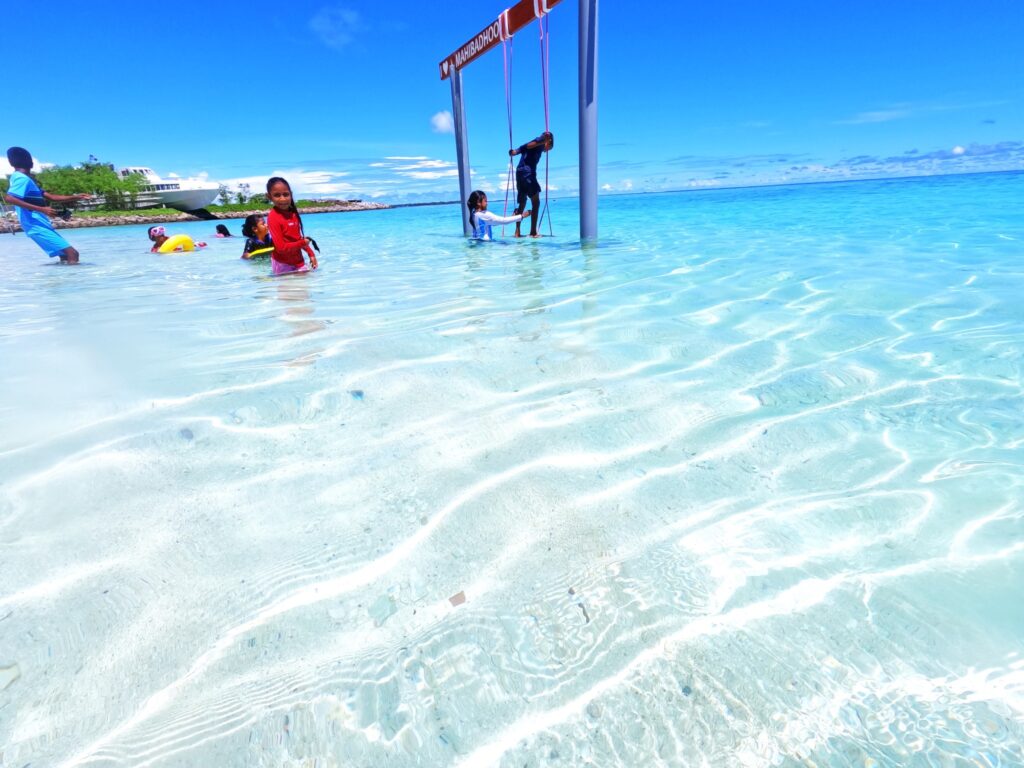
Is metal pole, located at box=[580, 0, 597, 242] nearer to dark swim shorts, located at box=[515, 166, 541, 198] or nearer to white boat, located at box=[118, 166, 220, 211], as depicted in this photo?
dark swim shorts, located at box=[515, 166, 541, 198]

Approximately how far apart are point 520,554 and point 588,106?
7819mm

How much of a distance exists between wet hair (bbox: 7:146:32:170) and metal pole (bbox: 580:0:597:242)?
8.31 meters

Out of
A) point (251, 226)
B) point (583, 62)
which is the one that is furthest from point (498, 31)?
point (251, 226)

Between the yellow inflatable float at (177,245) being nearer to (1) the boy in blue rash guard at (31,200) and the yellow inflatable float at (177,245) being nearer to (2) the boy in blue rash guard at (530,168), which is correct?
(1) the boy in blue rash guard at (31,200)

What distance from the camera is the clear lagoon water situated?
973mm

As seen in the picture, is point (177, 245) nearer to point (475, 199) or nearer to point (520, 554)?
point (475, 199)

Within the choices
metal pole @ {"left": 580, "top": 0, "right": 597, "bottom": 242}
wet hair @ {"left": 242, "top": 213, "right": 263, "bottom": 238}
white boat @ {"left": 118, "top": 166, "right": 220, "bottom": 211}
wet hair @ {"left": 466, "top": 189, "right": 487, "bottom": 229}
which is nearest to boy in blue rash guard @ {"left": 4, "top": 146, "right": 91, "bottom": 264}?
wet hair @ {"left": 242, "top": 213, "right": 263, "bottom": 238}

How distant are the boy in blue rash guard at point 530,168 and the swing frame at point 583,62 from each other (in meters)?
0.74

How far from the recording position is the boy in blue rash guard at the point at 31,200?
25.7 ft

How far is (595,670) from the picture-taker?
106 centimetres

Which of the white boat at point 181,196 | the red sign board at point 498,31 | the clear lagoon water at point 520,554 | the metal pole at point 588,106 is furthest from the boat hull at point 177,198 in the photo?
the clear lagoon water at point 520,554

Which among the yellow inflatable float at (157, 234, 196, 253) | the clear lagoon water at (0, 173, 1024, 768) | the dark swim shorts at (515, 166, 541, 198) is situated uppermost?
the dark swim shorts at (515, 166, 541, 198)

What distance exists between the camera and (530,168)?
29.2 ft

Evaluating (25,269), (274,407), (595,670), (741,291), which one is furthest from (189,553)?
(25,269)
